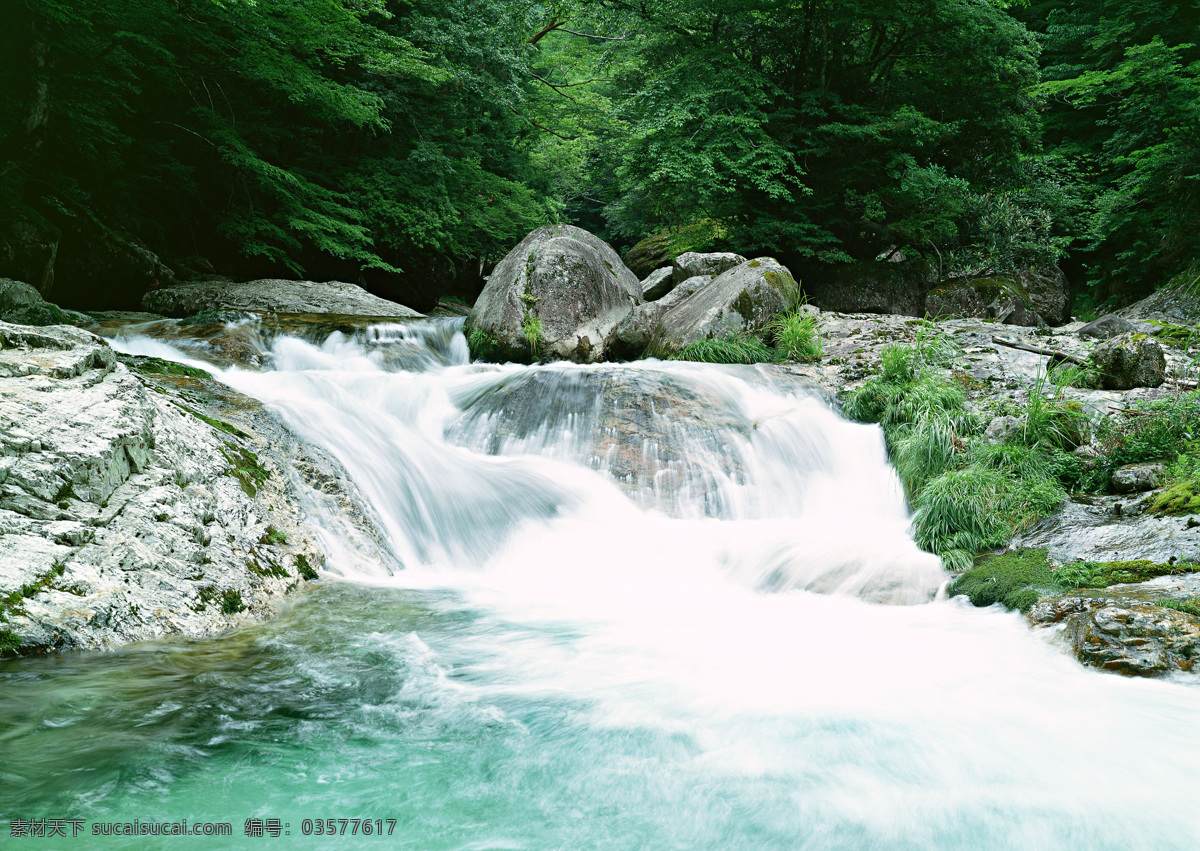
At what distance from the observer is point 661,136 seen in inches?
590

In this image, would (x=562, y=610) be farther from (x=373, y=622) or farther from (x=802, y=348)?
(x=802, y=348)

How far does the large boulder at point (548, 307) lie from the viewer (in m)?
10.7

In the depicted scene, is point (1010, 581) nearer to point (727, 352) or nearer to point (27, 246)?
point (727, 352)

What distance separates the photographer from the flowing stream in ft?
7.68

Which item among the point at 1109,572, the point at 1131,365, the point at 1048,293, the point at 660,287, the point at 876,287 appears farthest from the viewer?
the point at 1048,293

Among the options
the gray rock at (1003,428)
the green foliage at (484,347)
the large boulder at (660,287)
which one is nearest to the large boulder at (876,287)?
the large boulder at (660,287)

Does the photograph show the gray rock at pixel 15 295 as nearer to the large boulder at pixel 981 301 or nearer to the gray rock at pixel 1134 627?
the gray rock at pixel 1134 627

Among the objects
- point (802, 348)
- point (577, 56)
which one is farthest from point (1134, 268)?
point (577, 56)

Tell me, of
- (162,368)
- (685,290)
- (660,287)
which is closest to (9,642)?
(162,368)

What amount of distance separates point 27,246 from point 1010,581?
11901 millimetres

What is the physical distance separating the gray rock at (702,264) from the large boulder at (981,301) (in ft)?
15.9

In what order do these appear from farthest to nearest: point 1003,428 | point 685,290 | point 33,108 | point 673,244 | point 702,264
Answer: point 673,244
point 702,264
point 685,290
point 33,108
point 1003,428

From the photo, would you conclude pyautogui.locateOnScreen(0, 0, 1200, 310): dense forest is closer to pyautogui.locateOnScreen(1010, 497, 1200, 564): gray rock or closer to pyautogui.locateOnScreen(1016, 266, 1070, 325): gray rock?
pyautogui.locateOnScreen(1016, 266, 1070, 325): gray rock

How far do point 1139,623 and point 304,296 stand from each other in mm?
12185
